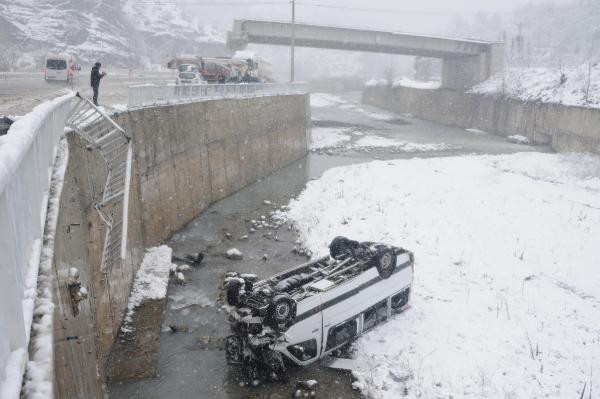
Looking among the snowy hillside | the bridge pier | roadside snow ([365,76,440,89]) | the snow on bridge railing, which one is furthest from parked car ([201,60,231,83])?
roadside snow ([365,76,440,89])

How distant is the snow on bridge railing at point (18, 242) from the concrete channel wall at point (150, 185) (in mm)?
584

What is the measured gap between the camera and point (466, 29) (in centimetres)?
17225

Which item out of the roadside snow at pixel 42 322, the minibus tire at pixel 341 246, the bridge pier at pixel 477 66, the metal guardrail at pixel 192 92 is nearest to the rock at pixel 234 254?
the minibus tire at pixel 341 246

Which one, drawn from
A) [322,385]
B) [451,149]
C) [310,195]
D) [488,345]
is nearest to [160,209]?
[310,195]

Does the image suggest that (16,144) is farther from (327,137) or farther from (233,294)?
(327,137)

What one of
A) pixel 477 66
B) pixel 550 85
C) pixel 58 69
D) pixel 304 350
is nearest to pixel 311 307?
pixel 304 350

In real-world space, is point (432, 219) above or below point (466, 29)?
below

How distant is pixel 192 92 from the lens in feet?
85.5

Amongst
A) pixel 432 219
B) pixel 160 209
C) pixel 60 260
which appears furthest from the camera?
pixel 432 219

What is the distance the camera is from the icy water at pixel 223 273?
36.6 ft

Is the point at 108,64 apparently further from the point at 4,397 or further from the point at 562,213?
the point at 4,397

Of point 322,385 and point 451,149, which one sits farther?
point 451,149

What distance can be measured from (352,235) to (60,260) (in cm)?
1598

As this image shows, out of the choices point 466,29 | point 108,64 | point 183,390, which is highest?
point 466,29
